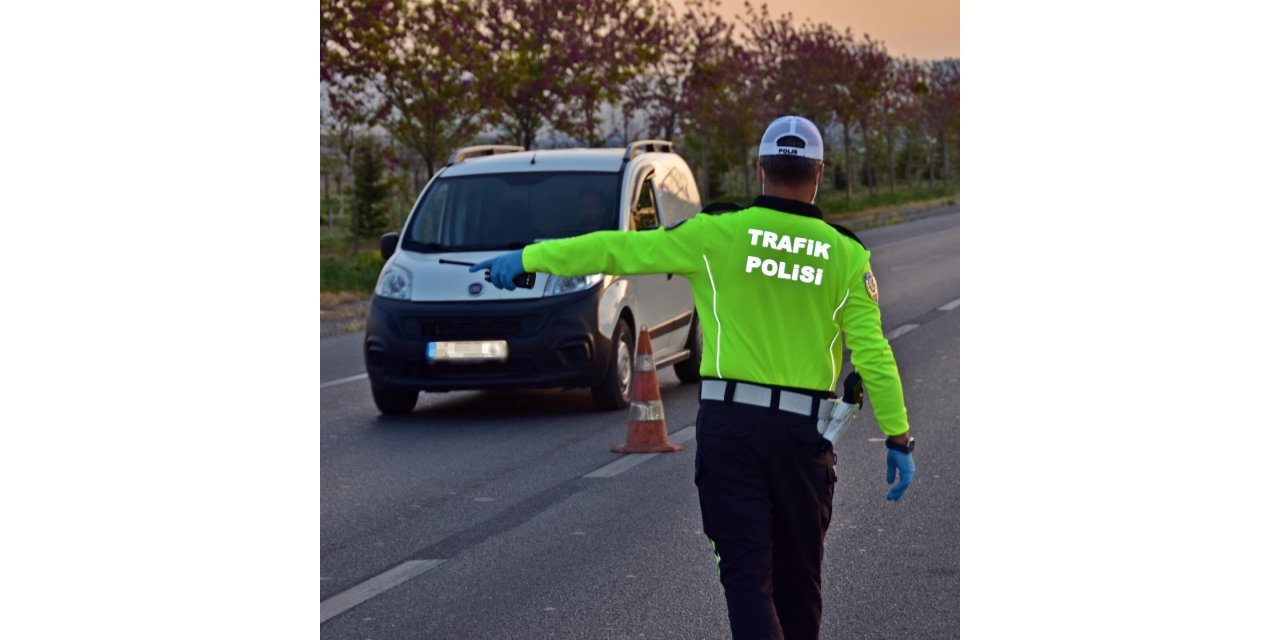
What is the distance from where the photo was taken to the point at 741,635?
504 centimetres

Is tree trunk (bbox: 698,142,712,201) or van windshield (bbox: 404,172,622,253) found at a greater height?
tree trunk (bbox: 698,142,712,201)

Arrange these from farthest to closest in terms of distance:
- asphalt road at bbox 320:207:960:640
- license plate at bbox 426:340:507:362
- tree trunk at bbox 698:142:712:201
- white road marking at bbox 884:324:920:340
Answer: tree trunk at bbox 698:142:712:201 < white road marking at bbox 884:324:920:340 < license plate at bbox 426:340:507:362 < asphalt road at bbox 320:207:960:640

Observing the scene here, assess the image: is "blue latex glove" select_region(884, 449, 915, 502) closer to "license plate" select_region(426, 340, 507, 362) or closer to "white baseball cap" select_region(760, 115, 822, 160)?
"white baseball cap" select_region(760, 115, 822, 160)

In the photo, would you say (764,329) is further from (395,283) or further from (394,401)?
(394,401)

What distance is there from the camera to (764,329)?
5.11 meters

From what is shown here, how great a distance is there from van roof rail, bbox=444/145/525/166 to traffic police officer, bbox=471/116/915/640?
851 centimetres

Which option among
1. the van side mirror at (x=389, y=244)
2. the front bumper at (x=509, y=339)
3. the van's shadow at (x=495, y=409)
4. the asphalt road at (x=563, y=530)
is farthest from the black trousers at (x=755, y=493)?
the van side mirror at (x=389, y=244)

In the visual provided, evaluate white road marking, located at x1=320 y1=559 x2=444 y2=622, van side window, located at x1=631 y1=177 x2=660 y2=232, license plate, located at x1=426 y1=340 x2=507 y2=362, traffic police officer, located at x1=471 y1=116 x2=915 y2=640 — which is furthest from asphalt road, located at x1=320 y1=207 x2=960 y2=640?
traffic police officer, located at x1=471 y1=116 x2=915 y2=640

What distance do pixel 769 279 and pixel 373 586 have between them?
3.08 m

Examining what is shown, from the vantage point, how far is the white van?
12648mm

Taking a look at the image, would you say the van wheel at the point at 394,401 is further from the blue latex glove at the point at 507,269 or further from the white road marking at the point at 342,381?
the blue latex glove at the point at 507,269

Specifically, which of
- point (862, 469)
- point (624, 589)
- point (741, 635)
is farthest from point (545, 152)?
point (741, 635)
